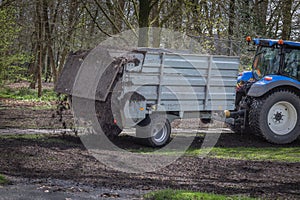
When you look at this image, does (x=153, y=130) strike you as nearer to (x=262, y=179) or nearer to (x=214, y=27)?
(x=262, y=179)

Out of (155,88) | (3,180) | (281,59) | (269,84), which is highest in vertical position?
(281,59)

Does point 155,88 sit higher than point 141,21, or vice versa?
point 141,21

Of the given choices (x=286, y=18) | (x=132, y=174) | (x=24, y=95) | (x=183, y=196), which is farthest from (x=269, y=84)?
(x=24, y=95)

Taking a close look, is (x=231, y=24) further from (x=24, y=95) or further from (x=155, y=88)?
(x=24, y=95)

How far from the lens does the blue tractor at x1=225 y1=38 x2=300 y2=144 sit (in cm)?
1187

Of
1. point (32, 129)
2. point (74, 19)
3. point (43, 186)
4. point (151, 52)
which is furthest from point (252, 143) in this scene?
point (74, 19)

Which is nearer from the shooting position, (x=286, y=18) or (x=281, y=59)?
(x=281, y=59)

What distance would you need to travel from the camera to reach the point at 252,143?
12023 millimetres

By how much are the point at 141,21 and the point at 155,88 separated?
5.54m

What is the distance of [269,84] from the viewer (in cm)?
1181

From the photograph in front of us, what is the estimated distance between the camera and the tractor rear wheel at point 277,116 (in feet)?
38.9

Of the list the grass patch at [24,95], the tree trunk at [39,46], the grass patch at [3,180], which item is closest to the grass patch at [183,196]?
the grass patch at [3,180]

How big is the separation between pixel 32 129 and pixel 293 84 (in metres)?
7.04

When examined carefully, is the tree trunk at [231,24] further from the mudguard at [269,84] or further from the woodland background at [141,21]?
the mudguard at [269,84]
